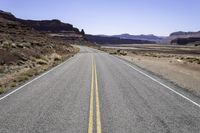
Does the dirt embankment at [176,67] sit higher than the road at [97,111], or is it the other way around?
the road at [97,111]

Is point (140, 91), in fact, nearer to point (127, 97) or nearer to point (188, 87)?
point (127, 97)

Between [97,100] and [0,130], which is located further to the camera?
[97,100]

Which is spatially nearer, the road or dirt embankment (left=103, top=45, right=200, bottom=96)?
the road

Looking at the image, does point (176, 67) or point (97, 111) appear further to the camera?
point (176, 67)

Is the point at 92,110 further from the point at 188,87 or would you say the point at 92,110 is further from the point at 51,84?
the point at 188,87

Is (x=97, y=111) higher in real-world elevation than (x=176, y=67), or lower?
higher

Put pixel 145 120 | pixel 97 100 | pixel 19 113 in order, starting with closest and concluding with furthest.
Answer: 1. pixel 145 120
2. pixel 19 113
3. pixel 97 100

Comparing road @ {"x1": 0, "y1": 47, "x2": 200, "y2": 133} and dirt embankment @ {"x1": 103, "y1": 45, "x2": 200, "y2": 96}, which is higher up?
road @ {"x1": 0, "y1": 47, "x2": 200, "y2": 133}

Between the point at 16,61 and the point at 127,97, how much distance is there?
1814cm

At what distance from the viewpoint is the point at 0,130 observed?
6.93 metres

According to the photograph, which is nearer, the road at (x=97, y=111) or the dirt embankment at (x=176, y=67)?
the road at (x=97, y=111)

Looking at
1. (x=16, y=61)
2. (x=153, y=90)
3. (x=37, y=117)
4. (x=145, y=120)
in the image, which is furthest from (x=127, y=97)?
(x=16, y=61)

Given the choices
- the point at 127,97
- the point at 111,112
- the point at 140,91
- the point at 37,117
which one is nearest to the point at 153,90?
the point at 140,91

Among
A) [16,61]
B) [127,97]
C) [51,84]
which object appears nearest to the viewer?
[127,97]
